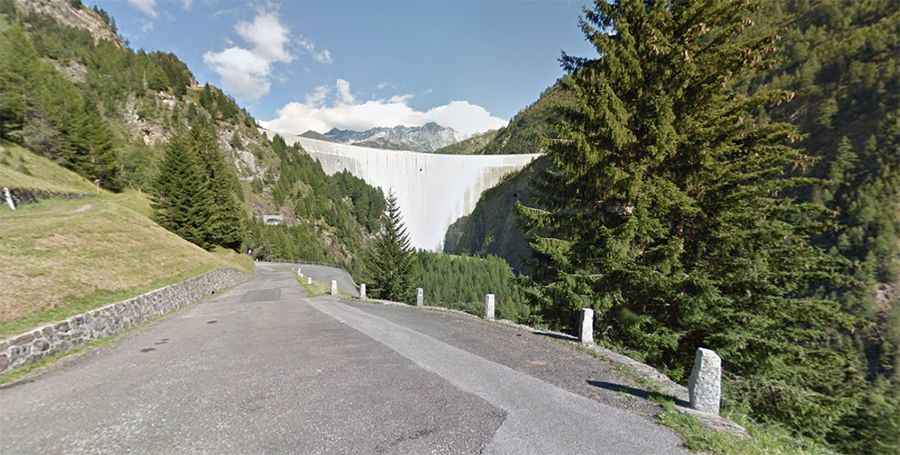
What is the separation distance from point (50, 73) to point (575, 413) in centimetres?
8240

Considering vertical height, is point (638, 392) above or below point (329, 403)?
above

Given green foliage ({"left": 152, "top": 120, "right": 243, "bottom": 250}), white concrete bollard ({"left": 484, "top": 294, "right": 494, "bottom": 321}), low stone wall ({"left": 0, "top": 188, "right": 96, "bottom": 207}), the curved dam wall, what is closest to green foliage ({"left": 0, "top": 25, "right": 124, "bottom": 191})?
green foliage ({"left": 152, "top": 120, "right": 243, "bottom": 250})

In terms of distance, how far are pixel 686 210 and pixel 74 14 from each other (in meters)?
144

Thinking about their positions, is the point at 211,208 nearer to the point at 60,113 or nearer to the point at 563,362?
the point at 60,113

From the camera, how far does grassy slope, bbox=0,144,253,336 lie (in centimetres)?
930

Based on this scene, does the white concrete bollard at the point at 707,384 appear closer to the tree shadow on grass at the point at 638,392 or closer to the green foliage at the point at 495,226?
the tree shadow on grass at the point at 638,392

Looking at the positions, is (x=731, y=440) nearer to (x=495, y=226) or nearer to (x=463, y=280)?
(x=463, y=280)

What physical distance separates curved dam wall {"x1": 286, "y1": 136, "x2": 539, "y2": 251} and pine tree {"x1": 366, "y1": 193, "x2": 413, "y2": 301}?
7941 cm

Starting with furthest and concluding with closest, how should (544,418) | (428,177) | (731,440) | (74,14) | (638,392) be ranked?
(428,177)
(74,14)
(638,392)
(544,418)
(731,440)

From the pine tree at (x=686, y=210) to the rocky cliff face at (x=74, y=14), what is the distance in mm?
128633

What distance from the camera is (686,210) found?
9.54 m

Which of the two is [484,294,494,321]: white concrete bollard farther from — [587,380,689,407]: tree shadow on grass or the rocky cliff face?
the rocky cliff face

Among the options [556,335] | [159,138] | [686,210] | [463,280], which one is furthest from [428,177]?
[556,335]

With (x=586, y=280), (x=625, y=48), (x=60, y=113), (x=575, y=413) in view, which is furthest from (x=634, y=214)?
(x=60, y=113)
